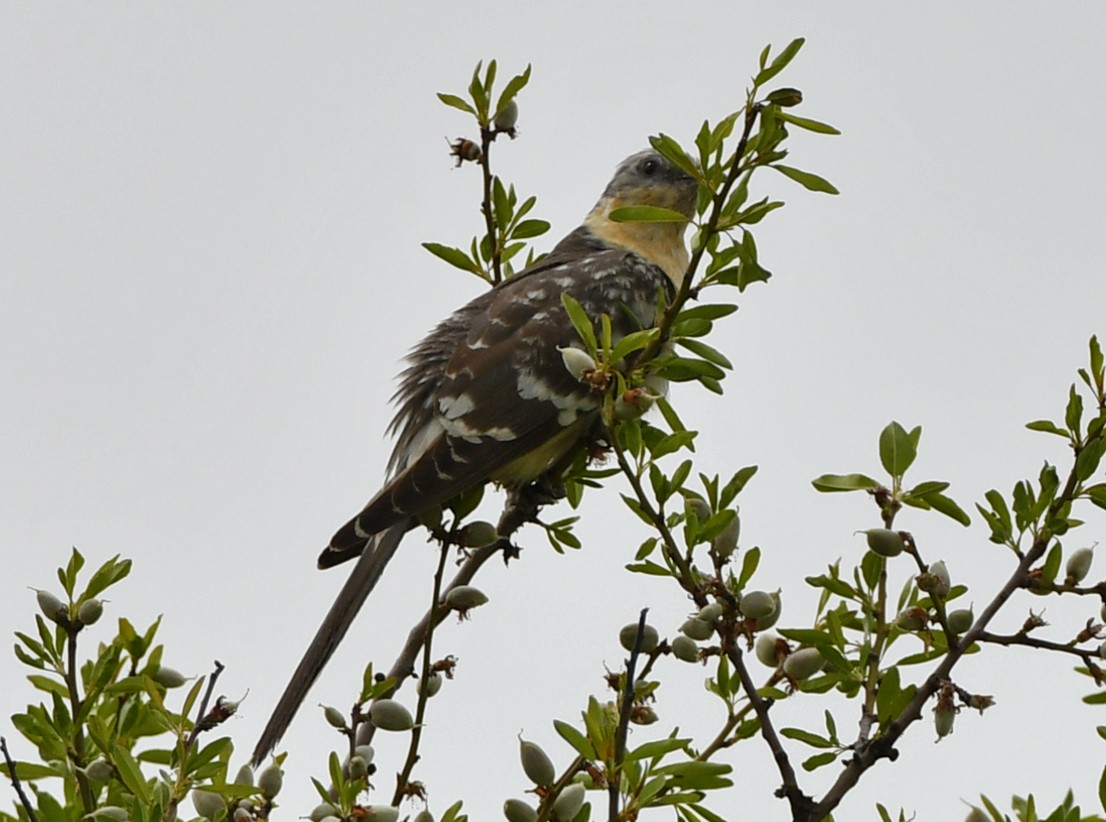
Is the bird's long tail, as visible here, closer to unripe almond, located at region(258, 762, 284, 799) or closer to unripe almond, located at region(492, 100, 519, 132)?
unripe almond, located at region(258, 762, 284, 799)

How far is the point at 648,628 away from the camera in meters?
2.57

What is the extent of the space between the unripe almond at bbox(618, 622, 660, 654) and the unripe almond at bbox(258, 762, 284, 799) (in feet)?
2.23

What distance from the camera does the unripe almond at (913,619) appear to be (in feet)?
7.90

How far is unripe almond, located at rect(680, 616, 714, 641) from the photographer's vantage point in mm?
2486

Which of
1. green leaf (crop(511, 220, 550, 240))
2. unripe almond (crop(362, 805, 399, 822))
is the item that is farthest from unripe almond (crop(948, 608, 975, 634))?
green leaf (crop(511, 220, 550, 240))

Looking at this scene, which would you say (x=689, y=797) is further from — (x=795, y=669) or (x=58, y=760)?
(x=58, y=760)

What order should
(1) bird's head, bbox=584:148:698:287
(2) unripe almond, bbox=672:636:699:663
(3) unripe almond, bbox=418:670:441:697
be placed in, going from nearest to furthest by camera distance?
(2) unripe almond, bbox=672:636:699:663, (3) unripe almond, bbox=418:670:441:697, (1) bird's head, bbox=584:148:698:287

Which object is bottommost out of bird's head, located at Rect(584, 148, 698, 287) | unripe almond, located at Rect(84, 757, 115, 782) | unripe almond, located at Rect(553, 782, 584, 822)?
unripe almond, located at Rect(84, 757, 115, 782)

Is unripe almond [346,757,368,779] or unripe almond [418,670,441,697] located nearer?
unripe almond [346,757,368,779]

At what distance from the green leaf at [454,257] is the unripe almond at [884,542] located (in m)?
2.00

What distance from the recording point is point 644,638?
2561 mm

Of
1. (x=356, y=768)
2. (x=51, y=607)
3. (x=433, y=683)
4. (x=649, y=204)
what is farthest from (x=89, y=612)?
(x=649, y=204)

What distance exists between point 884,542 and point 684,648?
0.45m

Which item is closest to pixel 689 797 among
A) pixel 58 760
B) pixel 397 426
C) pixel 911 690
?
pixel 911 690
